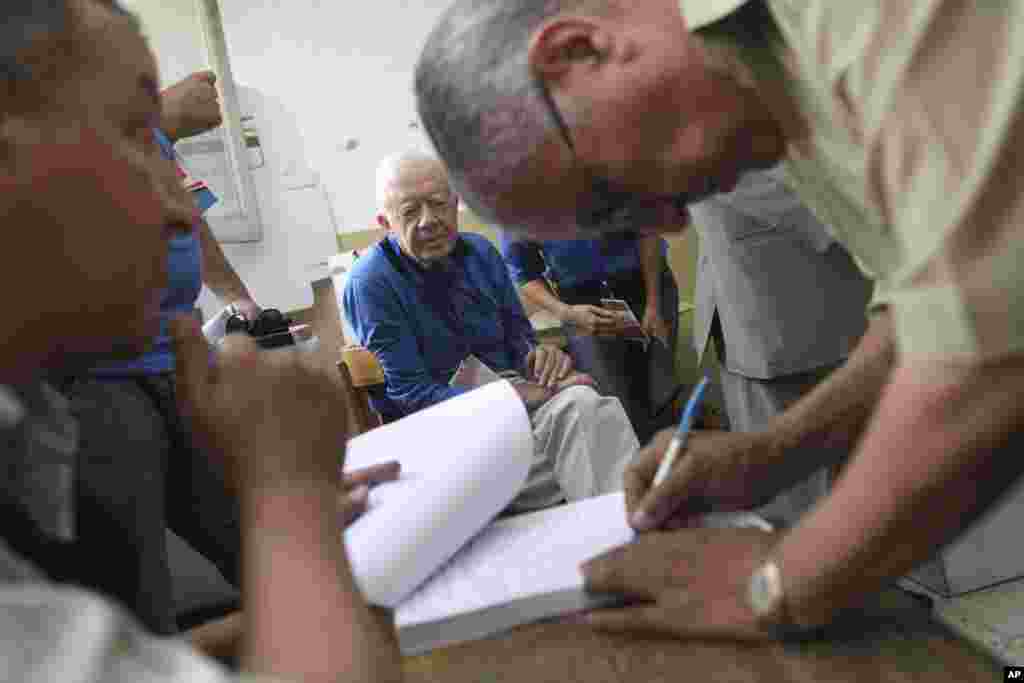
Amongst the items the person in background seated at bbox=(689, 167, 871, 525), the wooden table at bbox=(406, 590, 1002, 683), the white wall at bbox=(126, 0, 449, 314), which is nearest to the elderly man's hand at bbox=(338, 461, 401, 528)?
the wooden table at bbox=(406, 590, 1002, 683)

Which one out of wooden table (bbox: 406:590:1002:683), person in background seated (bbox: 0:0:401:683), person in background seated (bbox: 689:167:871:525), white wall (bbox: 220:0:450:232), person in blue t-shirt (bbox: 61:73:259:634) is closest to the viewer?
person in background seated (bbox: 0:0:401:683)

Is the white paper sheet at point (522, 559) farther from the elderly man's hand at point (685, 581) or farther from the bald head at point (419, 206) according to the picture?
the bald head at point (419, 206)

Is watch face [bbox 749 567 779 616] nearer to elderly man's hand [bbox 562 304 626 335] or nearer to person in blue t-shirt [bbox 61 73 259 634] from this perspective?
person in blue t-shirt [bbox 61 73 259 634]

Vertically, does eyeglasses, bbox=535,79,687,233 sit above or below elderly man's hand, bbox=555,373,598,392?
above

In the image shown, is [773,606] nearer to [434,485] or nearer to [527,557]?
[527,557]

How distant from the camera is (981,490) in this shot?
1.45ft

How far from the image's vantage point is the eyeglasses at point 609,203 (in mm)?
670

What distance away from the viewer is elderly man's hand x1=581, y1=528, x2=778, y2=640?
0.55 meters

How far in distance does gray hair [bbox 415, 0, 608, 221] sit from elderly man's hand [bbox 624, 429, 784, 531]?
12.2 inches

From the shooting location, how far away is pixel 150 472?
0.89 m

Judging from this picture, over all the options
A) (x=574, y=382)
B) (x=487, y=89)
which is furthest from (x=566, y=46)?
(x=574, y=382)

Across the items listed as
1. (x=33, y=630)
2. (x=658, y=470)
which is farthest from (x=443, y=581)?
(x=33, y=630)

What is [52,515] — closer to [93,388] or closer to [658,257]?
[93,388]

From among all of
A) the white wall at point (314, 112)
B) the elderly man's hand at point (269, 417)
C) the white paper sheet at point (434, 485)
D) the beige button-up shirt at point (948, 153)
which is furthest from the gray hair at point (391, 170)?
the beige button-up shirt at point (948, 153)
